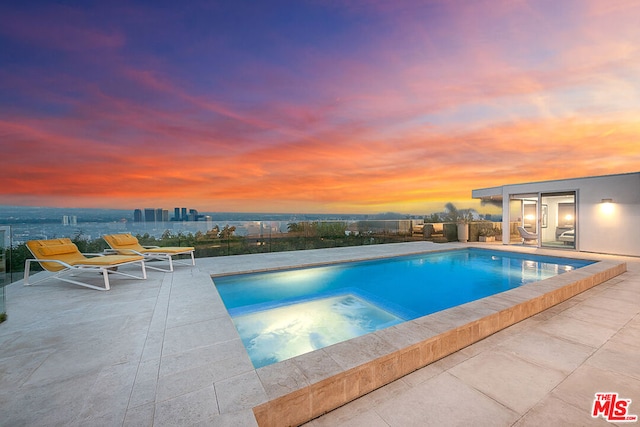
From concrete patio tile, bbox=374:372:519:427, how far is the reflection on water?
4.96 feet

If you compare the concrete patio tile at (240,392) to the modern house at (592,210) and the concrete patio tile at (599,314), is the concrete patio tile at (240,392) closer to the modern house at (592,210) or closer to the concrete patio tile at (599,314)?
the concrete patio tile at (599,314)

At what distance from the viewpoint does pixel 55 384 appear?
1.96m

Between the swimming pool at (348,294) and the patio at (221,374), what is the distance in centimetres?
86

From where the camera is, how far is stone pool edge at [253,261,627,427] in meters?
1.83

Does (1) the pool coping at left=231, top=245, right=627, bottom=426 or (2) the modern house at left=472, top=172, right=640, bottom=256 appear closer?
(1) the pool coping at left=231, top=245, right=627, bottom=426

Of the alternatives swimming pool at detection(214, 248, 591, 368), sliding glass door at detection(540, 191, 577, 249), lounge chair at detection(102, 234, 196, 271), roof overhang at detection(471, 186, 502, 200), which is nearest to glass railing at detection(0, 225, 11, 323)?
lounge chair at detection(102, 234, 196, 271)

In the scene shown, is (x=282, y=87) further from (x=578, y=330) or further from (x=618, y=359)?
(x=618, y=359)

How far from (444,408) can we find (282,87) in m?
8.77

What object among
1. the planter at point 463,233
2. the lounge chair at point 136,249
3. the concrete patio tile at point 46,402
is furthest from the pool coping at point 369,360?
the planter at point 463,233

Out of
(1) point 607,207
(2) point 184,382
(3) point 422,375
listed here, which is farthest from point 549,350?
(1) point 607,207

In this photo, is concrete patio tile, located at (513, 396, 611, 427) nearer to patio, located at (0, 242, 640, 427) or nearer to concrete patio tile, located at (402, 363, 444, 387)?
patio, located at (0, 242, 640, 427)

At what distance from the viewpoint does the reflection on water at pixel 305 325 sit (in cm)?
329

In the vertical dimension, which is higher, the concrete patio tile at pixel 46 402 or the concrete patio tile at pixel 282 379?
the concrete patio tile at pixel 282 379

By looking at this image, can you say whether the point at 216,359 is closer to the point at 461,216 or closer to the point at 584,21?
the point at 584,21
